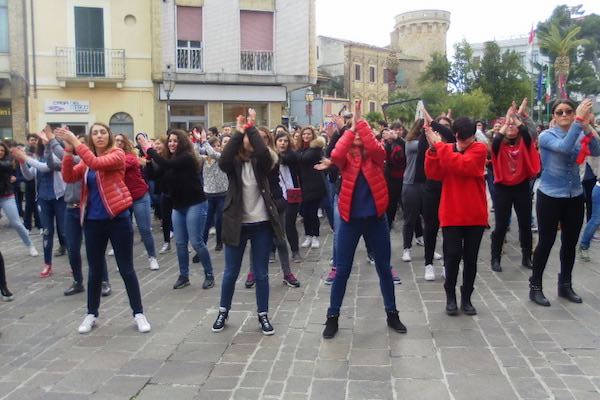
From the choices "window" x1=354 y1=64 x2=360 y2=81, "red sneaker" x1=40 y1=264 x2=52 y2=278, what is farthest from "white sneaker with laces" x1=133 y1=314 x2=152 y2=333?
"window" x1=354 y1=64 x2=360 y2=81

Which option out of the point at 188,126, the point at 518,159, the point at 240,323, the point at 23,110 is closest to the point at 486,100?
the point at 188,126

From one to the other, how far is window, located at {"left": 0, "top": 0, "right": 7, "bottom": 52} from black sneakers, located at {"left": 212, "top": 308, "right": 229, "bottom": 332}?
1989 cm

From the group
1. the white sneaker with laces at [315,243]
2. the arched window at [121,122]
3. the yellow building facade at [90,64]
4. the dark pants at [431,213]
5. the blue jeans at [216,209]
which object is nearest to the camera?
the dark pants at [431,213]

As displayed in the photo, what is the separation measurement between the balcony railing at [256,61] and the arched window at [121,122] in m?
4.95

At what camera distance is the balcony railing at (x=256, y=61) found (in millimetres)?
24672

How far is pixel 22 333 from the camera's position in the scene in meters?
5.50

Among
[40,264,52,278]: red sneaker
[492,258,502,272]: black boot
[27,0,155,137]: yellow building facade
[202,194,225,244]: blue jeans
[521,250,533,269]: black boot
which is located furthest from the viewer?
[27,0,155,137]: yellow building facade

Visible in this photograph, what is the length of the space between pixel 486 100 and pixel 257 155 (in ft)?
129

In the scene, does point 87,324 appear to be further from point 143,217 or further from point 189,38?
point 189,38

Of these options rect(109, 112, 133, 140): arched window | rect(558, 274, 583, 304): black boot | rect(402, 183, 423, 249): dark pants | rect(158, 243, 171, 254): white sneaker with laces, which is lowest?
rect(158, 243, 171, 254): white sneaker with laces

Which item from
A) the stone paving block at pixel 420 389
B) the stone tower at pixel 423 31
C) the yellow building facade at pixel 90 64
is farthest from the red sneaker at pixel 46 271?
the stone tower at pixel 423 31

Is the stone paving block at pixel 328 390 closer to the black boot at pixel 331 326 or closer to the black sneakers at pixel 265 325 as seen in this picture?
the black boot at pixel 331 326

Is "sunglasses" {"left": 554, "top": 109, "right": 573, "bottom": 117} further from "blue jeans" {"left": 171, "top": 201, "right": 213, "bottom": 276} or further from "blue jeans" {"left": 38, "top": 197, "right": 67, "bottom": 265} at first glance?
"blue jeans" {"left": 38, "top": 197, "right": 67, "bottom": 265}

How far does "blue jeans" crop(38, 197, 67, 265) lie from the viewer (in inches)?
311
